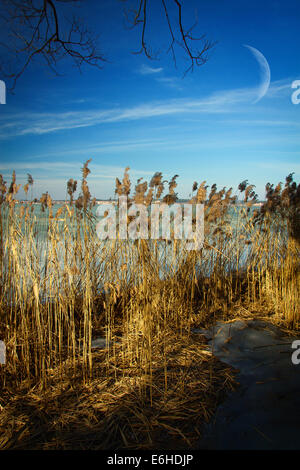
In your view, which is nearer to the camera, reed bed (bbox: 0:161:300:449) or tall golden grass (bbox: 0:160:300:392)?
reed bed (bbox: 0:161:300:449)

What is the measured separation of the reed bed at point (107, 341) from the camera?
135 centimetres

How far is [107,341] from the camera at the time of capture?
1.81 meters

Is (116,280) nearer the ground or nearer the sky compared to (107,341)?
nearer the sky

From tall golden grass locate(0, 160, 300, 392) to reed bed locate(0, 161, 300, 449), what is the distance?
1 centimetres

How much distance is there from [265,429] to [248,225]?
233cm

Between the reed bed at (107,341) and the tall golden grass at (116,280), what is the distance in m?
0.01

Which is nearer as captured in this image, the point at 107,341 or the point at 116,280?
the point at 107,341

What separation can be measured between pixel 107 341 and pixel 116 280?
0.71 metres

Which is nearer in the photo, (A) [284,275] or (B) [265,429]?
(B) [265,429]

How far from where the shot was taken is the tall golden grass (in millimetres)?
1752
